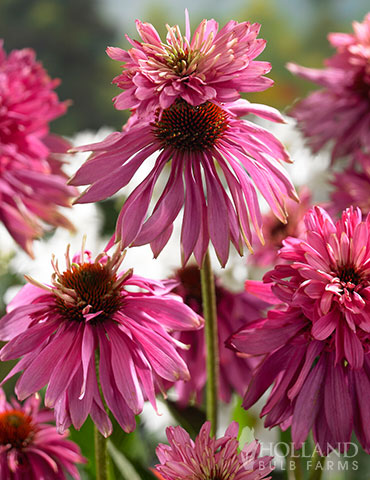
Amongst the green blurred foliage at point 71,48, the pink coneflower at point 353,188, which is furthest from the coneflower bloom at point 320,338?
the green blurred foliage at point 71,48

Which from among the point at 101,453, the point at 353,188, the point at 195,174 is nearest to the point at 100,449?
the point at 101,453

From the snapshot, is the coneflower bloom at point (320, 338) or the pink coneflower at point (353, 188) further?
the pink coneflower at point (353, 188)

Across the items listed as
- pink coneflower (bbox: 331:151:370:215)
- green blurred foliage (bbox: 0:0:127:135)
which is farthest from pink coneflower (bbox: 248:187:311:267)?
green blurred foliage (bbox: 0:0:127:135)

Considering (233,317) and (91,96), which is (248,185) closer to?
(233,317)

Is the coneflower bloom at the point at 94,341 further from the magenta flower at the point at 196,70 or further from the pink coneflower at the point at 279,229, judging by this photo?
the pink coneflower at the point at 279,229

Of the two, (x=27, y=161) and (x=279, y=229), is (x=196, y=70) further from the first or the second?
(x=279, y=229)

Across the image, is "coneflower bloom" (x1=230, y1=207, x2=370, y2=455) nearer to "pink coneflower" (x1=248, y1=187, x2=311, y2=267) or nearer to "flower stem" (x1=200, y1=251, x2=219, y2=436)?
"flower stem" (x1=200, y1=251, x2=219, y2=436)
